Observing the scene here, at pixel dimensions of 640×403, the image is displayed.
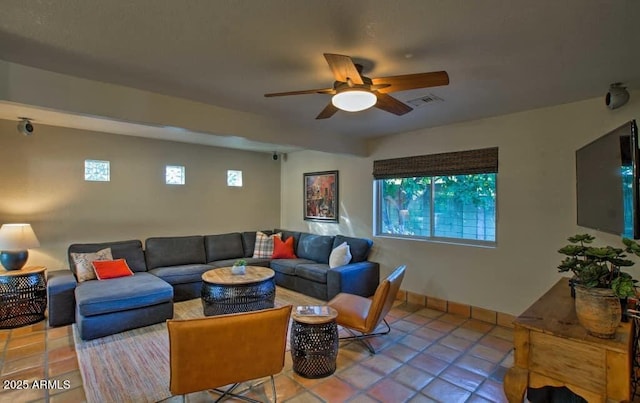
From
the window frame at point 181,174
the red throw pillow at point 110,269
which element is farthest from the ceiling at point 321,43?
the window frame at point 181,174

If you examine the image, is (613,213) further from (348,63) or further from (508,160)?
(348,63)

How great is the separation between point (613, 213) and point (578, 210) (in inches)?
39.5

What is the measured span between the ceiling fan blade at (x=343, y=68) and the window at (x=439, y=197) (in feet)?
7.94

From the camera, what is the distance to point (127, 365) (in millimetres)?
2711

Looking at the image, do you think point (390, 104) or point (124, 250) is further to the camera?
point (124, 250)

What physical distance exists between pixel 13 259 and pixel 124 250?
1159 millimetres

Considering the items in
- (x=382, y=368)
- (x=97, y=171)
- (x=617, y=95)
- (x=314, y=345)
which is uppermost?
(x=617, y=95)

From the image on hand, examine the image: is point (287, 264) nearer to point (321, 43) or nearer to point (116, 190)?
point (116, 190)

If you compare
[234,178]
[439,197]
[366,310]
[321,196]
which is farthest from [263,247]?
[439,197]

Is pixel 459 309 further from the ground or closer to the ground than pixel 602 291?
closer to the ground

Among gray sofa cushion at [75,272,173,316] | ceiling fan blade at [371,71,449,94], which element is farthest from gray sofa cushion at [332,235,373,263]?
ceiling fan blade at [371,71,449,94]

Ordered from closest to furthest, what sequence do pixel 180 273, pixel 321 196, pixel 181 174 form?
pixel 180 273 < pixel 181 174 < pixel 321 196

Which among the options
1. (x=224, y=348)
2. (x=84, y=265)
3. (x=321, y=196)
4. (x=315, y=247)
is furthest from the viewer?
(x=321, y=196)

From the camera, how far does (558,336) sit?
1.46 metres
